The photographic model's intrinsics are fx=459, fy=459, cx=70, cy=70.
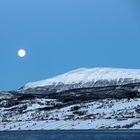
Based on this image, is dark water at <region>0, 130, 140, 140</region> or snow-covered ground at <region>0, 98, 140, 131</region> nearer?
dark water at <region>0, 130, 140, 140</region>

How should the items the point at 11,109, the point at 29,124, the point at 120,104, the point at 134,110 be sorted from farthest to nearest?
the point at 11,109 < the point at 120,104 < the point at 134,110 < the point at 29,124

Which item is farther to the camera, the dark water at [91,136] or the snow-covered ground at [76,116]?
the snow-covered ground at [76,116]

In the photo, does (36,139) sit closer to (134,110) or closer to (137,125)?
(137,125)

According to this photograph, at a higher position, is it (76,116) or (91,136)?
(91,136)

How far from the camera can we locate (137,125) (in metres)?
58.1

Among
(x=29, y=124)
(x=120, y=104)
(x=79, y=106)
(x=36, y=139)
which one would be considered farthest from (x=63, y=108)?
(x=36, y=139)

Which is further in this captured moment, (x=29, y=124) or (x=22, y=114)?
(x=22, y=114)

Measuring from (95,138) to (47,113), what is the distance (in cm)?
6144

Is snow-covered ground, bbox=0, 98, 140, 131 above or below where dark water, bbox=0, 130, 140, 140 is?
below

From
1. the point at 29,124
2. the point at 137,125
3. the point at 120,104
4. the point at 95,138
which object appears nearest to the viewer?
the point at 95,138

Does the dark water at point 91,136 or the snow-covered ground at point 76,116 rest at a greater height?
the dark water at point 91,136

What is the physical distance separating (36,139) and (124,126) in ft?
57.9

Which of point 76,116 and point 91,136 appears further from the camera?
point 76,116

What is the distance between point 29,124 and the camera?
7706 cm
